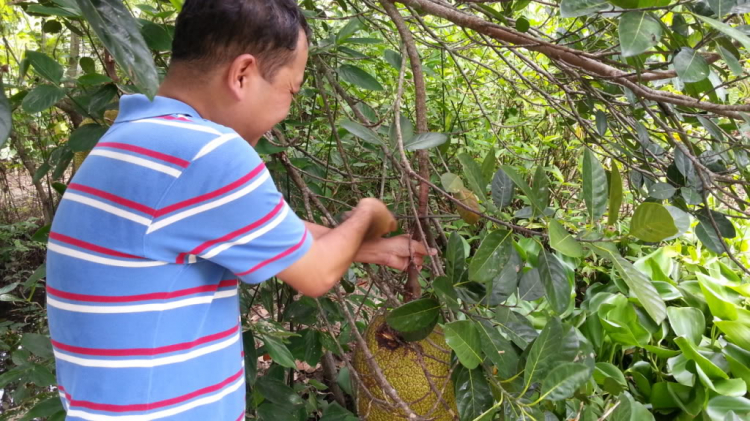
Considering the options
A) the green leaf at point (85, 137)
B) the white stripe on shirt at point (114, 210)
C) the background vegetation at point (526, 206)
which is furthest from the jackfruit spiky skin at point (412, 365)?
the green leaf at point (85, 137)

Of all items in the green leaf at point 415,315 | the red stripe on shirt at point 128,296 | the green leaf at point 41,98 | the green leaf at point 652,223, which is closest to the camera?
the green leaf at point 652,223

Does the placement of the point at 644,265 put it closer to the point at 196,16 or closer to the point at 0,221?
the point at 196,16

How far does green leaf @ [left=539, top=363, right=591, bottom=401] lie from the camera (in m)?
0.66

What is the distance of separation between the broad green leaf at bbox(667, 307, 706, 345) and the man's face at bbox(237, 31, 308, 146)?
1.46 m

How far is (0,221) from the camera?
3.02 m

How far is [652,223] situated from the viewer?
1.83ft

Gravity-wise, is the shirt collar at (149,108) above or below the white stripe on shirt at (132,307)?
above

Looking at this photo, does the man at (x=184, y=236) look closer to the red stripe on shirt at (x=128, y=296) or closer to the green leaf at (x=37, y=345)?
the red stripe on shirt at (x=128, y=296)

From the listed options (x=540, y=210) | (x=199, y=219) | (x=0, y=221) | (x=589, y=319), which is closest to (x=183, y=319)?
(x=199, y=219)

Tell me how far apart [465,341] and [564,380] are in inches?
5.1

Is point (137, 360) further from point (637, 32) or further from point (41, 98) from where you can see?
point (637, 32)

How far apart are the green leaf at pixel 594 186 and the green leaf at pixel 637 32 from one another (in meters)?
0.14

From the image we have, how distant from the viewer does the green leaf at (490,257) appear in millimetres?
681

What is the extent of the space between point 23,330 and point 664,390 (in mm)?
2537
